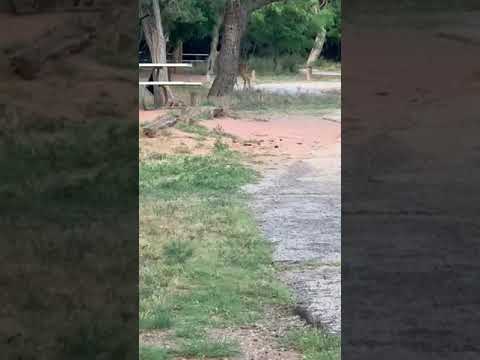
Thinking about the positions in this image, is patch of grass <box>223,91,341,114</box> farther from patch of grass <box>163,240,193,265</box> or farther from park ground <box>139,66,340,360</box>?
patch of grass <box>163,240,193,265</box>

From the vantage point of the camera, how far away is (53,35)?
3.71 m

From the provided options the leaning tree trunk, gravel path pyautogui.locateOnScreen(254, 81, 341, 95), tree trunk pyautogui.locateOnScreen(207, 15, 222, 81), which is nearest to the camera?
gravel path pyautogui.locateOnScreen(254, 81, 341, 95)

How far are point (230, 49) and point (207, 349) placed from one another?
25186mm

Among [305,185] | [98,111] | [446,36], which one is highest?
[446,36]

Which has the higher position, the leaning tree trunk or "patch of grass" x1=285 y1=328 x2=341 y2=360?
the leaning tree trunk

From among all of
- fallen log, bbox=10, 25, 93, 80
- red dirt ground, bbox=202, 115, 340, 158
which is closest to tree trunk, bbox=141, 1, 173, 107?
red dirt ground, bbox=202, 115, 340, 158

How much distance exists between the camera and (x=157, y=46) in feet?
96.9

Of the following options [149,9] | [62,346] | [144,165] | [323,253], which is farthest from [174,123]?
[62,346]

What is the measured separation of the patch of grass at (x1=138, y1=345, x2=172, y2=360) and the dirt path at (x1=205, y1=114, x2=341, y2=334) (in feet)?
3.99

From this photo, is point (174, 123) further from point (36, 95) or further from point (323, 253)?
point (36, 95)

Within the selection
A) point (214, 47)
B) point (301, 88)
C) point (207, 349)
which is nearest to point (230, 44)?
point (301, 88)

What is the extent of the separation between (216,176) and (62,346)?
11.4 metres

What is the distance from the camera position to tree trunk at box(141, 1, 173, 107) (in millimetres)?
27812

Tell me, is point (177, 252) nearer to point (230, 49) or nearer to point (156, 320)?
point (156, 320)
